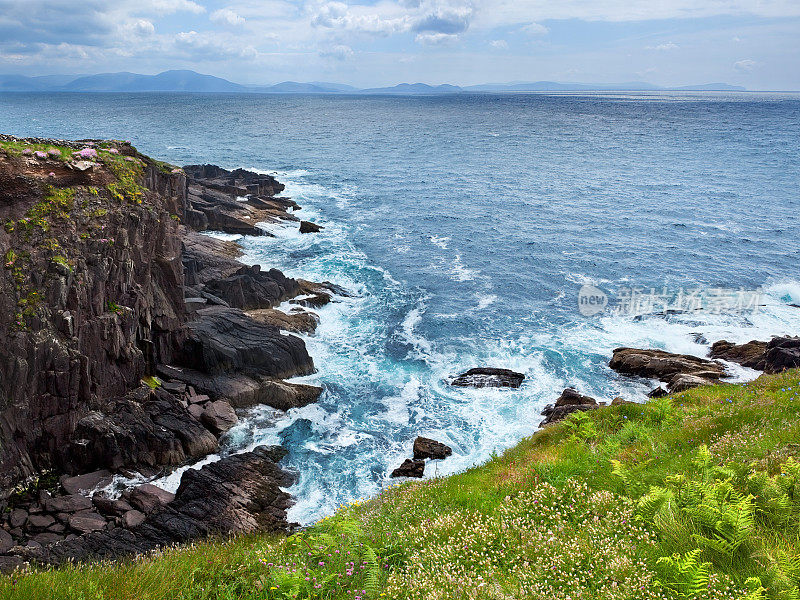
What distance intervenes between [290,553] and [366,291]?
3550cm

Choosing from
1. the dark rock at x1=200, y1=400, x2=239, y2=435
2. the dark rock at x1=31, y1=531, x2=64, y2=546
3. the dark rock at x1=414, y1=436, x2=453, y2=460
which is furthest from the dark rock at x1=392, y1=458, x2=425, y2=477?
the dark rock at x1=31, y1=531, x2=64, y2=546

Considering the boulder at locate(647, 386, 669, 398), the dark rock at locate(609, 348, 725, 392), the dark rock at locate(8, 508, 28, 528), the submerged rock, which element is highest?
the submerged rock

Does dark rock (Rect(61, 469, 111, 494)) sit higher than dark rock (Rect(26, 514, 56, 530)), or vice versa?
dark rock (Rect(61, 469, 111, 494))

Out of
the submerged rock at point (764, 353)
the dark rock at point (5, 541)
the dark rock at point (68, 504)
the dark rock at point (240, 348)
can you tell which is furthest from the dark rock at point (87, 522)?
the submerged rock at point (764, 353)

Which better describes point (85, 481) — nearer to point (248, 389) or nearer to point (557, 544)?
point (248, 389)

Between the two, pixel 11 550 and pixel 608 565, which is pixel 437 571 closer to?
pixel 608 565

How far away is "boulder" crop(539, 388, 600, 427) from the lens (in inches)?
1045

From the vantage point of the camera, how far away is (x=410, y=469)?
77.4 ft

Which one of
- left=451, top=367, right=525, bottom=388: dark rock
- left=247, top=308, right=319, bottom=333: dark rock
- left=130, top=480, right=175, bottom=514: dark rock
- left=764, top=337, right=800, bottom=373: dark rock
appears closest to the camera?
left=130, top=480, right=175, bottom=514: dark rock

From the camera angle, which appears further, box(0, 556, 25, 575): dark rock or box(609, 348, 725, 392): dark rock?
box(609, 348, 725, 392): dark rock

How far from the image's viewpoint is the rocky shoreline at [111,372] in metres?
19.8

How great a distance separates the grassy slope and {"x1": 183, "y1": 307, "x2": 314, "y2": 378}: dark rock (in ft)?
61.3

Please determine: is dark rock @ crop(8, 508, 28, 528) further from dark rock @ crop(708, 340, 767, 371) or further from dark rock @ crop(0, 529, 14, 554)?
dark rock @ crop(708, 340, 767, 371)

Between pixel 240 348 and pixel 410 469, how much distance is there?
41.3 feet
